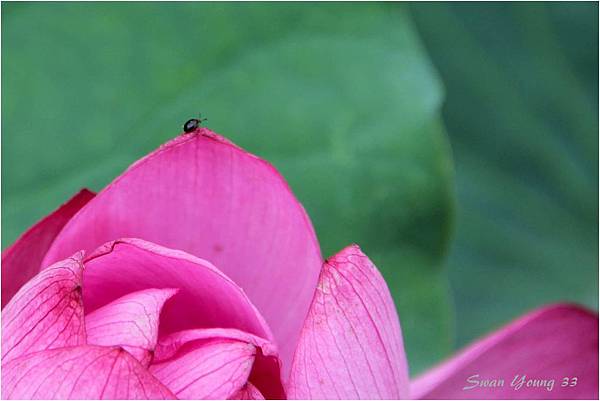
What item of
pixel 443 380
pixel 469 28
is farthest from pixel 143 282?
pixel 469 28

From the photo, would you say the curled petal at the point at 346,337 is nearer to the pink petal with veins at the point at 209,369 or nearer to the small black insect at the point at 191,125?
the pink petal with veins at the point at 209,369

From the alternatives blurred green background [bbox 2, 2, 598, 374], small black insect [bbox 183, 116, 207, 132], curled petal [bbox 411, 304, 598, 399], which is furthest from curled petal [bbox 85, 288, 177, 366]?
blurred green background [bbox 2, 2, 598, 374]

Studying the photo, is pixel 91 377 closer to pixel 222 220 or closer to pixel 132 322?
pixel 132 322

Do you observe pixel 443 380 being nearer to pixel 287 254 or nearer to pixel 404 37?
pixel 287 254

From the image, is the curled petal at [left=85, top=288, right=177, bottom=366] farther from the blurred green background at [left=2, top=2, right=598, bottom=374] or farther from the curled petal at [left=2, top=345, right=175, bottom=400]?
the blurred green background at [left=2, top=2, right=598, bottom=374]

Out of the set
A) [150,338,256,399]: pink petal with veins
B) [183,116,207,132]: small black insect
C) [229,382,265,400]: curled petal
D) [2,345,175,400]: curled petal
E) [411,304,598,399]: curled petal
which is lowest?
[411,304,598,399]: curled petal

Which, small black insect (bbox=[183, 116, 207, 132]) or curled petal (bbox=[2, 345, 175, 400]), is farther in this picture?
small black insect (bbox=[183, 116, 207, 132])

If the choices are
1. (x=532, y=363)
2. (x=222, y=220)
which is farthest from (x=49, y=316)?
(x=532, y=363)

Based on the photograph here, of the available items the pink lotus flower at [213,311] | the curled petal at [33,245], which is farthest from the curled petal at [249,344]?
the curled petal at [33,245]
